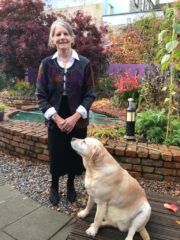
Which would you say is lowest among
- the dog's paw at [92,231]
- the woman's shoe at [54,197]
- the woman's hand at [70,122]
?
the woman's shoe at [54,197]

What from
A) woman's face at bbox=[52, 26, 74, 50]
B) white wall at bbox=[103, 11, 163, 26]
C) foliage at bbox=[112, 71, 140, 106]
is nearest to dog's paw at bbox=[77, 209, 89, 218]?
woman's face at bbox=[52, 26, 74, 50]

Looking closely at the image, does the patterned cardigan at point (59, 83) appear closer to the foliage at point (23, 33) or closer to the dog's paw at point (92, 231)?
the dog's paw at point (92, 231)

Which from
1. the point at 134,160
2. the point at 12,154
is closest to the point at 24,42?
the point at 12,154

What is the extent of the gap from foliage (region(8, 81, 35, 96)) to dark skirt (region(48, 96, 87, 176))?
6.55 metres

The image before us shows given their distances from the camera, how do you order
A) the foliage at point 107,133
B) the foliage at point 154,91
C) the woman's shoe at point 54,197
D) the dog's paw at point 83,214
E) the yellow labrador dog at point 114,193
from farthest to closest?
the foliage at point 154,91
the foliage at point 107,133
the woman's shoe at point 54,197
the dog's paw at point 83,214
the yellow labrador dog at point 114,193

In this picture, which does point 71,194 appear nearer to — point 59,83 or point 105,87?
point 59,83

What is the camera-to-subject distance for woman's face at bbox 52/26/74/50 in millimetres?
2592

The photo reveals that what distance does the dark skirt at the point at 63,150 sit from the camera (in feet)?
9.14

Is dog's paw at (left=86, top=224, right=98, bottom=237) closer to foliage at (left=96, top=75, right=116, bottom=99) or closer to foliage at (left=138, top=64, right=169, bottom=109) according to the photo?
foliage at (left=138, top=64, right=169, bottom=109)

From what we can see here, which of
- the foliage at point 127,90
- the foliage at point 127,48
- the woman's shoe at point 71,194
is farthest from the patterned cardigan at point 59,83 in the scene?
the foliage at point 127,48

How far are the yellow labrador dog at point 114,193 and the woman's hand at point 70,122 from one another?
1.27 feet

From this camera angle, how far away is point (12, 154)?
14.6 ft

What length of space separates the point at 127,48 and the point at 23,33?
4.65 meters

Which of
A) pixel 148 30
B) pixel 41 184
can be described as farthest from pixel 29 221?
pixel 148 30
